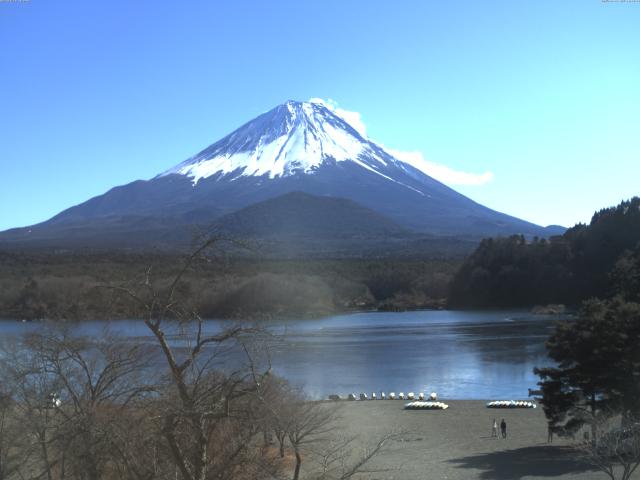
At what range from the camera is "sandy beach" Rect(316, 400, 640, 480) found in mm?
11578

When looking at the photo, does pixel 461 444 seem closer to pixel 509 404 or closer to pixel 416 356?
pixel 509 404

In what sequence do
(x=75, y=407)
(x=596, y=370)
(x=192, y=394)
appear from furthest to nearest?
1. (x=596, y=370)
2. (x=75, y=407)
3. (x=192, y=394)

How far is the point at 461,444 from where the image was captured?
1457cm

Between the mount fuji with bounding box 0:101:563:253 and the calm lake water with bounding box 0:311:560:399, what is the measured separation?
3887 cm

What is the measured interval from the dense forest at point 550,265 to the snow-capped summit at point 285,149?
60.9m

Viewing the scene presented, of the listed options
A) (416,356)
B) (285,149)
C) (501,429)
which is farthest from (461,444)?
(285,149)

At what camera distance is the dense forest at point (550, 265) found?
52.6m

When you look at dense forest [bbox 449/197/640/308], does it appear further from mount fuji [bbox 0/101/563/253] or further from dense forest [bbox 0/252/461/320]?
mount fuji [bbox 0/101/563/253]

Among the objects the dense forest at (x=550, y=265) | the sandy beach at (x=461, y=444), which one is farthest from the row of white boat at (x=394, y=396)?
the dense forest at (x=550, y=265)

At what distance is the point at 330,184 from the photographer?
113 m

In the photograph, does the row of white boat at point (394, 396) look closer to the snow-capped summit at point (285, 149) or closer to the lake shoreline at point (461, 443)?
the lake shoreline at point (461, 443)

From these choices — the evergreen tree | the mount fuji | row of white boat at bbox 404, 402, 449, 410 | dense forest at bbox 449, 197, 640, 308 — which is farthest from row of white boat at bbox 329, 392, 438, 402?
the mount fuji

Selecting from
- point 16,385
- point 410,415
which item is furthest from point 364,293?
point 16,385

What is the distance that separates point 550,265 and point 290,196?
47.4 m
